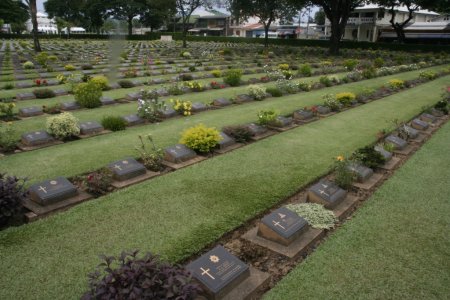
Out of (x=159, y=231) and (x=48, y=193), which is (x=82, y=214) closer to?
(x=48, y=193)

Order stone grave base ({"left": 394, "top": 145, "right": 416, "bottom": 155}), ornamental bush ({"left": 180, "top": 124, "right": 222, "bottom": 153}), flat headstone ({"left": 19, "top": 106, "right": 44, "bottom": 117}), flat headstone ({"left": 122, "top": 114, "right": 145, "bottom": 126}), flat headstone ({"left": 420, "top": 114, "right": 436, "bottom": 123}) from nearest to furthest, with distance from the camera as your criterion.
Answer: ornamental bush ({"left": 180, "top": 124, "right": 222, "bottom": 153}) → stone grave base ({"left": 394, "top": 145, "right": 416, "bottom": 155}) → flat headstone ({"left": 122, "top": 114, "right": 145, "bottom": 126}) → flat headstone ({"left": 19, "top": 106, "right": 44, "bottom": 117}) → flat headstone ({"left": 420, "top": 114, "right": 436, "bottom": 123})

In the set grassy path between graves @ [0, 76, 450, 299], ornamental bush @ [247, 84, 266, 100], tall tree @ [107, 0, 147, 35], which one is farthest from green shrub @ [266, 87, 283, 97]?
tall tree @ [107, 0, 147, 35]

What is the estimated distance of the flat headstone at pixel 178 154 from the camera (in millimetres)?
7480

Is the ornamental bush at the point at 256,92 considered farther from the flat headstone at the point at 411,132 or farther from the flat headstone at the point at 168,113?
the flat headstone at the point at 411,132

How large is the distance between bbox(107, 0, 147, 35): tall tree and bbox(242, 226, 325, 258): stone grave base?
67083 mm

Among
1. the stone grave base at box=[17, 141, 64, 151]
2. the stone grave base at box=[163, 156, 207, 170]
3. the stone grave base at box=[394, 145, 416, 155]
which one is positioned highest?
the stone grave base at box=[394, 145, 416, 155]

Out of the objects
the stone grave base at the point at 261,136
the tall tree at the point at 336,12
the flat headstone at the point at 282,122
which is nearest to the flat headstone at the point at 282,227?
the stone grave base at the point at 261,136

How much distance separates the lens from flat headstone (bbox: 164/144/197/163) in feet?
24.5

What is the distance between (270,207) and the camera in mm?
5828

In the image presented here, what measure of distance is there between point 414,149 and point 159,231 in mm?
6518

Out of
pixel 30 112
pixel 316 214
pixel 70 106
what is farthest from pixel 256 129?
pixel 30 112

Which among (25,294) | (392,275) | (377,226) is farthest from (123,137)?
(392,275)

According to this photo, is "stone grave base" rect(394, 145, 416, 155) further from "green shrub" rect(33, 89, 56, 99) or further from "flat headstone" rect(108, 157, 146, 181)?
"green shrub" rect(33, 89, 56, 99)

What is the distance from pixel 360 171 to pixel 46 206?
5.24 meters
